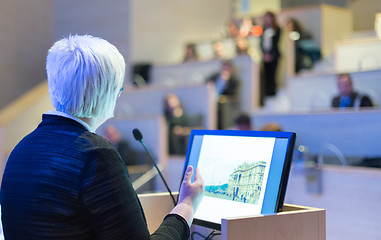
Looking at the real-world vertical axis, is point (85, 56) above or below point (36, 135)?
above

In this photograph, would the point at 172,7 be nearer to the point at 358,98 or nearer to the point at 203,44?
the point at 203,44

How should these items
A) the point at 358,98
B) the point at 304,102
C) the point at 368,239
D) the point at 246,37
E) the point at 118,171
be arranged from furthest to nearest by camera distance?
the point at 246,37 < the point at 304,102 < the point at 358,98 < the point at 368,239 < the point at 118,171

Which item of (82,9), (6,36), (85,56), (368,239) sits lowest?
(368,239)

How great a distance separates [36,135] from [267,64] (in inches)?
197

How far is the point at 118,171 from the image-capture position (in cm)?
92

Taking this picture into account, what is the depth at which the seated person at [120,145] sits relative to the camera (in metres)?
4.55

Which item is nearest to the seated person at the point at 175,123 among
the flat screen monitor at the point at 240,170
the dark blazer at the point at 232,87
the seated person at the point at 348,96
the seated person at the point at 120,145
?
the seated person at the point at 120,145

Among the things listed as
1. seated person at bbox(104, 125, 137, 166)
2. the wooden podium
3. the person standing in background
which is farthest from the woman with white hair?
the person standing in background

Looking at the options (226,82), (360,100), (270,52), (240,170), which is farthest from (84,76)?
(270,52)

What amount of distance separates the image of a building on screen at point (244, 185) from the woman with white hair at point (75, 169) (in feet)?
0.70

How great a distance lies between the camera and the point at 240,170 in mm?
1216

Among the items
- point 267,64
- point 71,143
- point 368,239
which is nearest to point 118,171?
point 71,143

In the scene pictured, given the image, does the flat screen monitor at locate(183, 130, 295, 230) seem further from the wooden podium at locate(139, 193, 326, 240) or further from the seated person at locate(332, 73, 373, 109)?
the seated person at locate(332, 73, 373, 109)

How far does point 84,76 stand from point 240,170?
0.45 m
